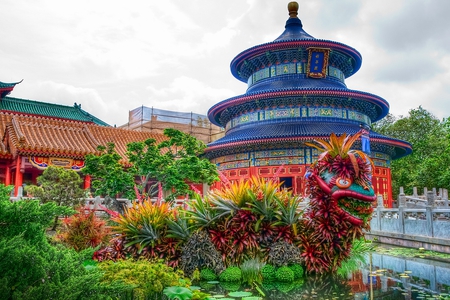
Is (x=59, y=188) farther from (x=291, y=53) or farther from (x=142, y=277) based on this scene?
(x=291, y=53)

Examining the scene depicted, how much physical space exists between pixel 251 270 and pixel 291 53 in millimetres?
18181

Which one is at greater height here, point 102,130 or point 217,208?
point 102,130

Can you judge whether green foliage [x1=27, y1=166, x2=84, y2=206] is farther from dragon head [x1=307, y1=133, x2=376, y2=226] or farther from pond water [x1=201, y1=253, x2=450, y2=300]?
dragon head [x1=307, y1=133, x2=376, y2=226]

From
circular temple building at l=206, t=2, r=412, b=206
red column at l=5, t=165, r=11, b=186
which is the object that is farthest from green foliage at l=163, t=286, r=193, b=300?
red column at l=5, t=165, r=11, b=186

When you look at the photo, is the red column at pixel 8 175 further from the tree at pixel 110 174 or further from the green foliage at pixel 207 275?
the green foliage at pixel 207 275

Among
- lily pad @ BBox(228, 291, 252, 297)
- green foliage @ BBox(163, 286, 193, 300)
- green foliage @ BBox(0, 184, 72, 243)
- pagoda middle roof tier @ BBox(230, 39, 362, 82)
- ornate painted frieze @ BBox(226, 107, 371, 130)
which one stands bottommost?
lily pad @ BBox(228, 291, 252, 297)

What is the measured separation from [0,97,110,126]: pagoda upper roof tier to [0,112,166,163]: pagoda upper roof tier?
23.9 ft

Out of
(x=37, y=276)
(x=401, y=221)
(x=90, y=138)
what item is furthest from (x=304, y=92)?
(x=37, y=276)

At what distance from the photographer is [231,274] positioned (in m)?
7.77

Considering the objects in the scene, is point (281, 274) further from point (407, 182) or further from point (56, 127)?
point (407, 182)

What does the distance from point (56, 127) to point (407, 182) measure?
2782cm

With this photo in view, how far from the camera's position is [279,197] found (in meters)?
8.35

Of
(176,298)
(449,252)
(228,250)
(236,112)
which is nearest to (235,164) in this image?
(236,112)

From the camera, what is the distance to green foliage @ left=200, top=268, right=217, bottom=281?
7.85m
